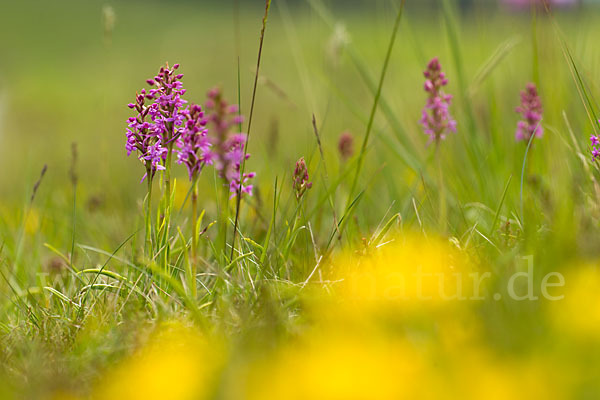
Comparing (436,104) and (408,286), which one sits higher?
(436,104)

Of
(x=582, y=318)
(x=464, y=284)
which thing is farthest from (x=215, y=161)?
(x=582, y=318)

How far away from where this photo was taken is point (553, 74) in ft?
8.76

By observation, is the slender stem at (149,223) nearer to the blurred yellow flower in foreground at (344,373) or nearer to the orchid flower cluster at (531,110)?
the blurred yellow flower in foreground at (344,373)

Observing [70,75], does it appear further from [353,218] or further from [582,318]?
[582,318]

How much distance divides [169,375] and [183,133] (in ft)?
2.68

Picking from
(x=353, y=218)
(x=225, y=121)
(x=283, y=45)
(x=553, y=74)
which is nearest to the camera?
(x=225, y=121)

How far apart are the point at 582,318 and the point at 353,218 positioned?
3.49ft

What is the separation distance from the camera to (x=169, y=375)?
3.05ft

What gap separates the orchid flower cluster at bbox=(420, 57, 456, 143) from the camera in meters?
1.91

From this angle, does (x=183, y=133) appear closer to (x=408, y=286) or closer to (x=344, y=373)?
(x=408, y=286)

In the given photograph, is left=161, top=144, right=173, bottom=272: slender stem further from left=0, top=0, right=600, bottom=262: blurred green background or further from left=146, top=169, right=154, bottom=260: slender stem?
left=0, top=0, right=600, bottom=262: blurred green background

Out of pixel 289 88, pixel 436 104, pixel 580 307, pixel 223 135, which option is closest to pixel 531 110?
pixel 436 104

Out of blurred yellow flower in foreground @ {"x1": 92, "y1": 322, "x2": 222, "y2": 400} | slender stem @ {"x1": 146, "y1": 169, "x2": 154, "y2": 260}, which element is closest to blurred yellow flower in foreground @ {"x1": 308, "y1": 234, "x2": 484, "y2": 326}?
blurred yellow flower in foreground @ {"x1": 92, "y1": 322, "x2": 222, "y2": 400}

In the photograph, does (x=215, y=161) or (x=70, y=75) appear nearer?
(x=215, y=161)
